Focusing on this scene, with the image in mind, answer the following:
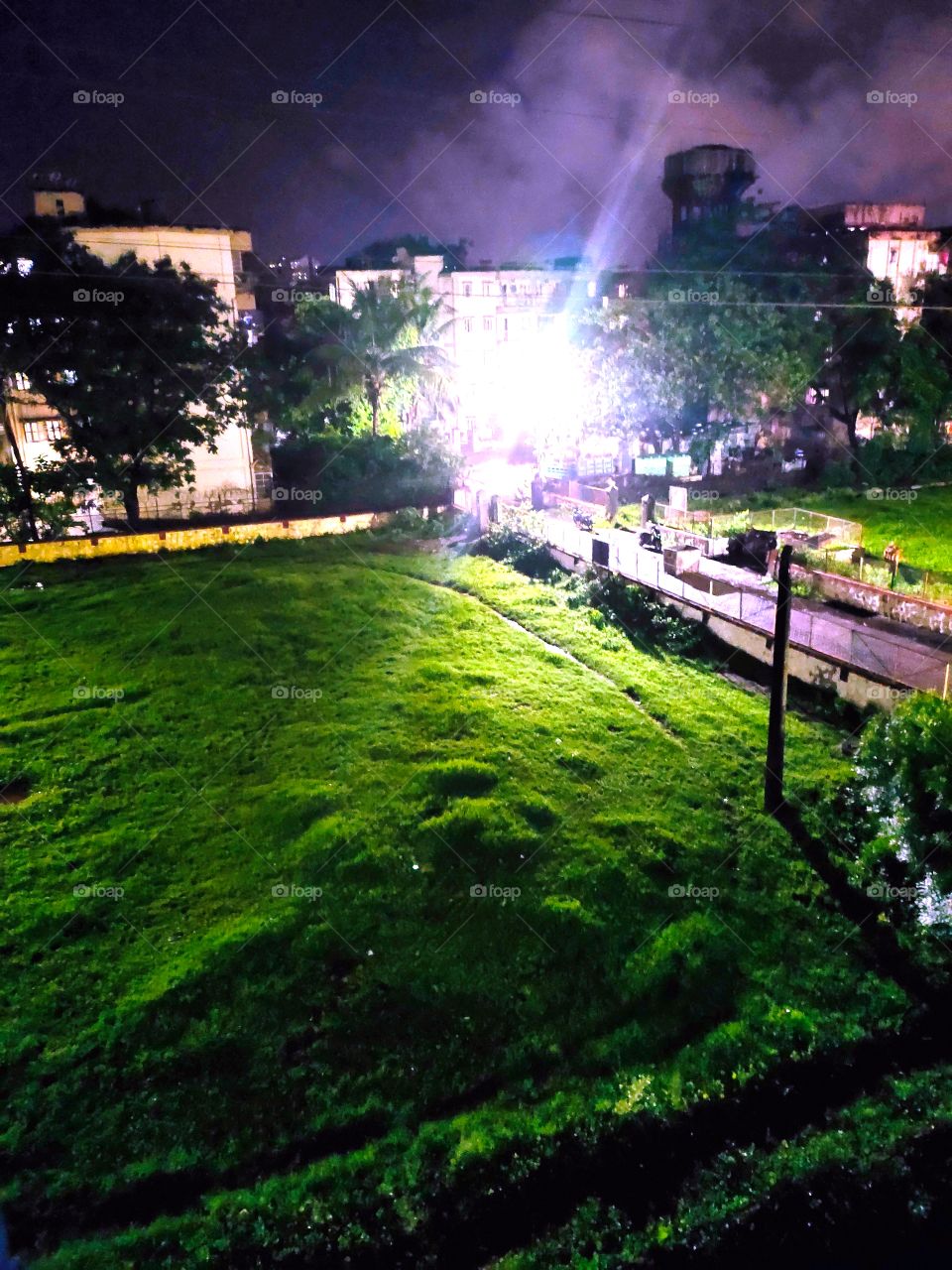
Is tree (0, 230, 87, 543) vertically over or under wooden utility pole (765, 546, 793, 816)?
over

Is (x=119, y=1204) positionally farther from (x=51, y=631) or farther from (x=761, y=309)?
(x=761, y=309)

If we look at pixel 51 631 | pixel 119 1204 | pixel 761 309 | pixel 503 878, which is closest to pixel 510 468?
pixel 761 309

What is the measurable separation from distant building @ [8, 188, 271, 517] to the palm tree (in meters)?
2.91

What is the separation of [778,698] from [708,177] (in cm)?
4573

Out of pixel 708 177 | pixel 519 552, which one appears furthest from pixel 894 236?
pixel 519 552

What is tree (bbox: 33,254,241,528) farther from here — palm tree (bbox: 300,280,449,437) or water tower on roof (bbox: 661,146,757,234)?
water tower on roof (bbox: 661,146,757,234)

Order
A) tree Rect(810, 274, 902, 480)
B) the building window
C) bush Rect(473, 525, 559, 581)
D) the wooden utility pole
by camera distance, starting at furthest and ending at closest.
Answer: tree Rect(810, 274, 902, 480) < the building window < bush Rect(473, 525, 559, 581) < the wooden utility pole

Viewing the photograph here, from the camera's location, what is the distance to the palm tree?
1198 inches

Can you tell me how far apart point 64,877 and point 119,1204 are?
4.88 m

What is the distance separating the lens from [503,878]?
39.7 feet

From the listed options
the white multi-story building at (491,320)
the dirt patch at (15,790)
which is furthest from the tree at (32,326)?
the white multi-story building at (491,320)

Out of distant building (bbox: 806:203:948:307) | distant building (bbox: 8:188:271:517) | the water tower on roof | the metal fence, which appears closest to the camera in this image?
the metal fence

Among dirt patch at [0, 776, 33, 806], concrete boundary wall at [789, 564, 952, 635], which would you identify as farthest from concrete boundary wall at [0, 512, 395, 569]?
concrete boundary wall at [789, 564, 952, 635]

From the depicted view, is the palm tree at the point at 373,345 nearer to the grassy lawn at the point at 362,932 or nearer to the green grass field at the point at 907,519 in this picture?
the green grass field at the point at 907,519
